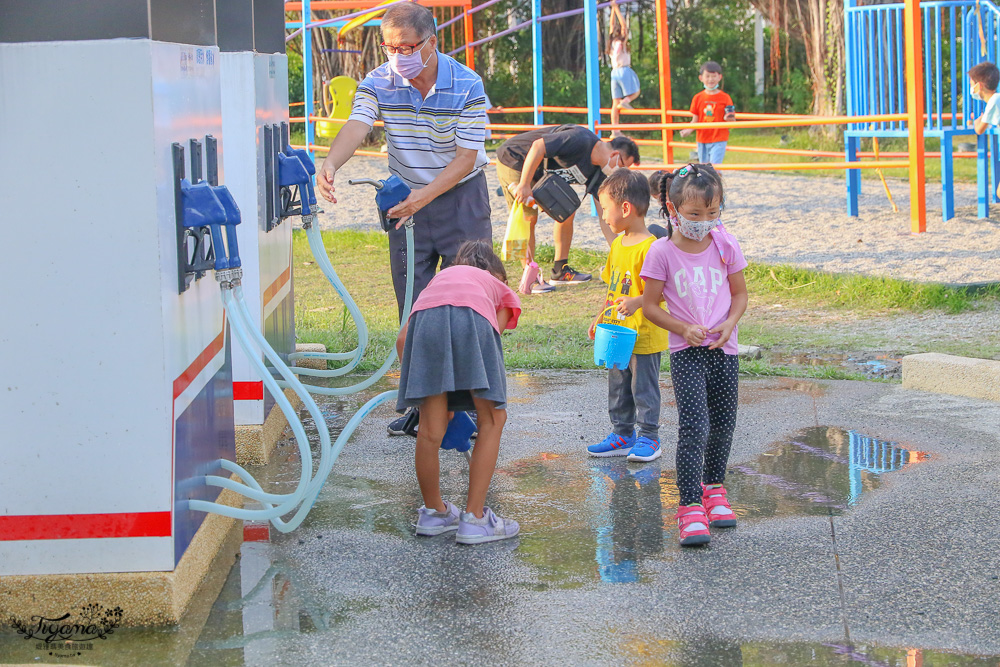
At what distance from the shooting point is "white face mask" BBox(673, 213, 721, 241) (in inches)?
153

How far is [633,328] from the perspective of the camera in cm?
466

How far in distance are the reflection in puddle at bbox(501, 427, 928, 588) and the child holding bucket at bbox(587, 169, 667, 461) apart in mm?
127

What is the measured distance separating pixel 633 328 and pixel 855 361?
2431mm

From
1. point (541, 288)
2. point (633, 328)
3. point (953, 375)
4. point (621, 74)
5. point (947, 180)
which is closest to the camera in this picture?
point (633, 328)

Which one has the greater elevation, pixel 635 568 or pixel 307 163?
pixel 307 163

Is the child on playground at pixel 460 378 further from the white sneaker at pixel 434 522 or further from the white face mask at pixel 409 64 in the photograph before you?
the white face mask at pixel 409 64

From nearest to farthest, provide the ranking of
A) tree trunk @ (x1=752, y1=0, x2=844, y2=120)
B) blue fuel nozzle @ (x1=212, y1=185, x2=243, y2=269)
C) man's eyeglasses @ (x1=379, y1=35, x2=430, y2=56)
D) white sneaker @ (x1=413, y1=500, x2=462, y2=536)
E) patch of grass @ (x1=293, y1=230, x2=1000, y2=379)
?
blue fuel nozzle @ (x1=212, y1=185, x2=243, y2=269), white sneaker @ (x1=413, y1=500, x2=462, y2=536), man's eyeglasses @ (x1=379, y1=35, x2=430, y2=56), patch of grass @ (x1=293, y1=230, x2=1000, y2=379), tree trunk @ (x1=752, y1=0, x2=844, y2=120)

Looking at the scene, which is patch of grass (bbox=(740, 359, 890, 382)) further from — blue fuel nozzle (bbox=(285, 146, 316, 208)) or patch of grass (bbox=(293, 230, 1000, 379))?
blue fuel nozzle (bbox=(285, 146, 316, 208))

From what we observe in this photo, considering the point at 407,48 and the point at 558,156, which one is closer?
the point at 407,48

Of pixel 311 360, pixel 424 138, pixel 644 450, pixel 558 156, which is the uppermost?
pixel 558 156

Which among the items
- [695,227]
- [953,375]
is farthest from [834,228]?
[695,227]

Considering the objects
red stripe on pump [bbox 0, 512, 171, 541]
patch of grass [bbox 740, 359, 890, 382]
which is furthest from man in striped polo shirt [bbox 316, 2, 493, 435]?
patch of grass [bbox 740, 359, 890, 382]

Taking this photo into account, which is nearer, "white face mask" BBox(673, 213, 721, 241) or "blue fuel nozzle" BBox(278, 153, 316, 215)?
"white face mask" BBox(673, 213, 721, 241)

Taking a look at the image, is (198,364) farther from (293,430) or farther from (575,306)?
(575,306)
